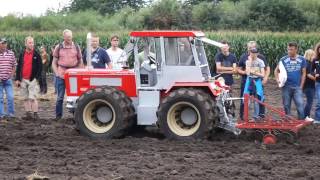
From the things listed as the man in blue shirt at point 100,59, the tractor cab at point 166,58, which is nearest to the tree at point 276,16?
the man in blue shirt at point 100,59

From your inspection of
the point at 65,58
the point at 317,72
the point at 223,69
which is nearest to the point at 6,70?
the point at 65,58

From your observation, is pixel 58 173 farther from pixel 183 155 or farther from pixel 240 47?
pixel 240 47

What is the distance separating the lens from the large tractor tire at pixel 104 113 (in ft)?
40.4

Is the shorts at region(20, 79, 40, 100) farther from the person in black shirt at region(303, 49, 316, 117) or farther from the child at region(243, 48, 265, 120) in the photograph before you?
the person in black shirt at region(303, 49, 316, 117)

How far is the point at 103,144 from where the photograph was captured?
11758 millimetres

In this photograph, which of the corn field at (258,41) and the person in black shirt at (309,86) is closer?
the person in black shirt at (309,86)

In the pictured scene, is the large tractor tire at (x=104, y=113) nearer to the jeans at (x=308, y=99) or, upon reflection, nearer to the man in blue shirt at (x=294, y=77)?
the man in blue shirt at (x=294, y=77)

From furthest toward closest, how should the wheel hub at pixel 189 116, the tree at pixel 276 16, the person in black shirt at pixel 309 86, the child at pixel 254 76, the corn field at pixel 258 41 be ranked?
1. the tree at pixel 276 16
2. the corn field at pixel 258 41
3. the person in black shirt at pixel 309 86
4. the child at pixel 254 76
5. the wheel hub at pixel 189 116

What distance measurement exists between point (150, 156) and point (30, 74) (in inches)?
230

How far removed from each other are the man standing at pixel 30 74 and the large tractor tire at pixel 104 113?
3229mm

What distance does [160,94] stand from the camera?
12.4m

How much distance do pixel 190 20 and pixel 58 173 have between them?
39.8 m

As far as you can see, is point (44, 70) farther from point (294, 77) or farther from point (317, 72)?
point (294, 77)

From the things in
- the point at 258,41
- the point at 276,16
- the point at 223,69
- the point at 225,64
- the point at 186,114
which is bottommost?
the point at 186,114
